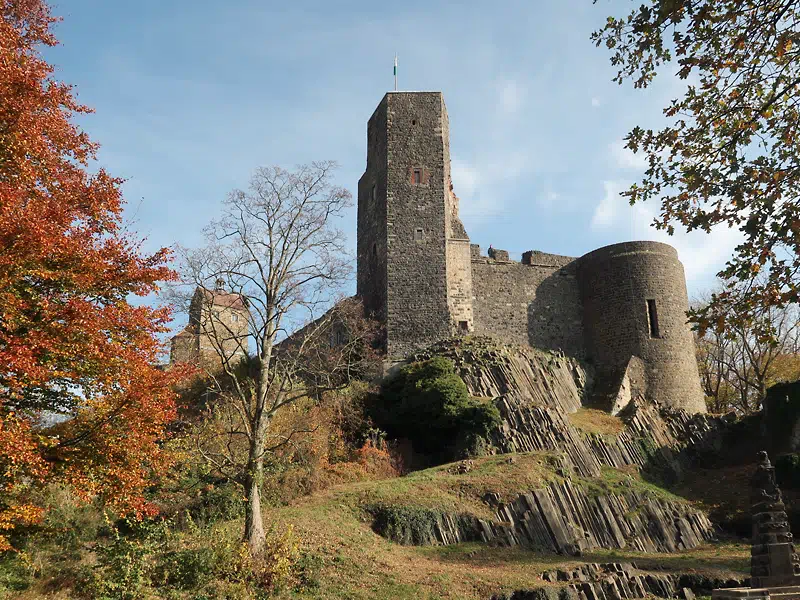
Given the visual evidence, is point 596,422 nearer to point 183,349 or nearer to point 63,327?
point 183,349

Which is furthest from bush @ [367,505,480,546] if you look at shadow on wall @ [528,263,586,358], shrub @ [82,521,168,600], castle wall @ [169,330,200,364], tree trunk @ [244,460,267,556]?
shadow on wall @ [528,263,586,358]

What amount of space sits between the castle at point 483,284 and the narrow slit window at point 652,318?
2.0 inches

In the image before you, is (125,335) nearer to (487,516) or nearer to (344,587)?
(344,587)

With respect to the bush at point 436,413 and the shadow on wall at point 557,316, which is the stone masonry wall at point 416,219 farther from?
the shadow on wall at point 557,316

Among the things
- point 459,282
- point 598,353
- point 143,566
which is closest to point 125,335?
point 143,566

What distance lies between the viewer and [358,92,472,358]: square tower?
29625 millimetres

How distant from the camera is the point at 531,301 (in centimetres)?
3409

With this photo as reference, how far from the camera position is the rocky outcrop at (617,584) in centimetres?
1474

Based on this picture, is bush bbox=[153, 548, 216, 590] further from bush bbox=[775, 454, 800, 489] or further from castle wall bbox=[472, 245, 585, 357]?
bush bbox=[775, 454, 800, 489]

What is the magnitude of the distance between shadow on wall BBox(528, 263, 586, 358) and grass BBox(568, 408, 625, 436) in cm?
433

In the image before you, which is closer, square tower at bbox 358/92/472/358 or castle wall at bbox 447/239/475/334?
square tower at bbox 358/92/472/358

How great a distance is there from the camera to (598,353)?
1339 inches

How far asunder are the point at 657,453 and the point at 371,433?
509 inches

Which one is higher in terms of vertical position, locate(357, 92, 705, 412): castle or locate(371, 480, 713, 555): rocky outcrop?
locate(357, 92, 705, 412): castle
